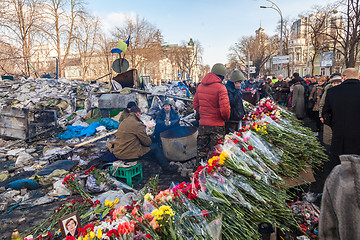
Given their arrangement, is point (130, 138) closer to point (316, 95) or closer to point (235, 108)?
point (235, 108)

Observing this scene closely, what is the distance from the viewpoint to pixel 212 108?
4578 millimetres

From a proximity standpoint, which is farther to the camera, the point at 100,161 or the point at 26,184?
the point at 100,161

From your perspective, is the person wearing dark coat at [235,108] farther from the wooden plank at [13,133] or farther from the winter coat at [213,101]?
the wooden plank at [13,133]

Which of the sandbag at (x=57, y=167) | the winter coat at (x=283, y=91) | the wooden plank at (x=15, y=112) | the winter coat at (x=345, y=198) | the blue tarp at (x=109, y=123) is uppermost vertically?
the winter coat at (x=283, y=91)

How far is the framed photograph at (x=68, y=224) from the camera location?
2.08 meters

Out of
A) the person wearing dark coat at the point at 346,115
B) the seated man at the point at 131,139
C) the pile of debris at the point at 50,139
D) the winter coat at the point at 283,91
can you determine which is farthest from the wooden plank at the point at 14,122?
the winter coat at the point at 283,91

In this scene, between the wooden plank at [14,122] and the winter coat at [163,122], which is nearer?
the winter coat at [163,122]

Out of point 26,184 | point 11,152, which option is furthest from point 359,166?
point 11,152

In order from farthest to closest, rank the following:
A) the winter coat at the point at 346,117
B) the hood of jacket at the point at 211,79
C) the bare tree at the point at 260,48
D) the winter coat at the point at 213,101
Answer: the bare tree at the point at 260,48, the hood of jacket at the point at 211,79, the winter coat at the point at 213,101, the winter coat at the point at 346,117

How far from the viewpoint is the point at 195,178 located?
2303 millimetres

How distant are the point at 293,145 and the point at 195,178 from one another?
6.45 feet

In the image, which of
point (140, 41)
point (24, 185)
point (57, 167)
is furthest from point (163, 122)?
point (140, 41)

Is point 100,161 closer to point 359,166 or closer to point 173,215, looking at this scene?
point 173,215

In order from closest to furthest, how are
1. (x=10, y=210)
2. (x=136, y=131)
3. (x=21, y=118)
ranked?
(x=10, y=210), (x=136, y=131), (x=21, y=118)
